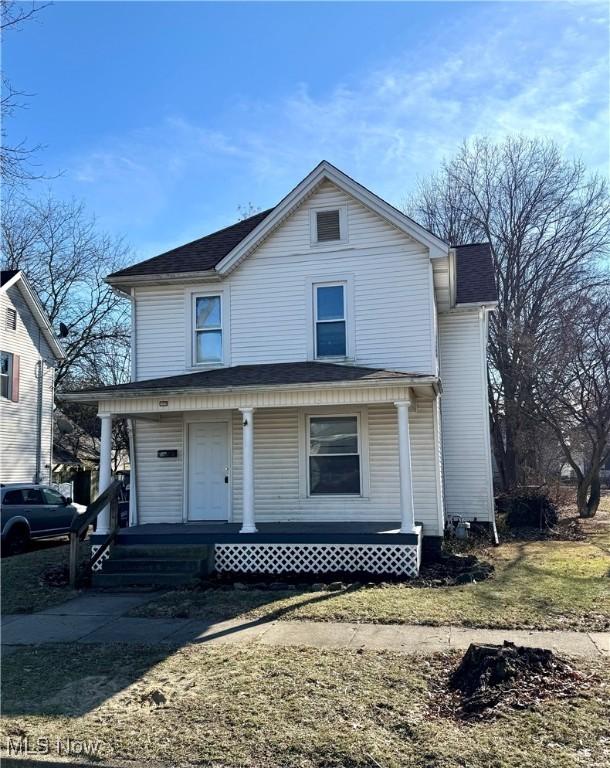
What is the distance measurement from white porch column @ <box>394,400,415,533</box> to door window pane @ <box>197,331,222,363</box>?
→ 4.65 metres

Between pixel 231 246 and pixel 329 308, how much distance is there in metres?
3.13

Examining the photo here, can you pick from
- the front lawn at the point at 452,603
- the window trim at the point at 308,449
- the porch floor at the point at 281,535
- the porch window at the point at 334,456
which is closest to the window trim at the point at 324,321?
the window trim at the point at 308,449

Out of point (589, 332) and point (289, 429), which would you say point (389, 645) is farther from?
point (589, 332)

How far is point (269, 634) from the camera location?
7129mm

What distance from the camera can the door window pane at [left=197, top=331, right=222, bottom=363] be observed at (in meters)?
13.7

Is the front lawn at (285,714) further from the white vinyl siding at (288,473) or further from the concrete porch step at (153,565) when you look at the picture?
the white vinyl siding at (288,473)

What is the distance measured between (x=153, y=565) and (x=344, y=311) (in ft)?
20.5

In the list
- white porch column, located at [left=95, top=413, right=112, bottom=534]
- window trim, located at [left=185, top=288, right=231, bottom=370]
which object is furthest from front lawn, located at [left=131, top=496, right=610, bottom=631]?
window trim, located at [left=185, top=288, right=231, bottom=370]

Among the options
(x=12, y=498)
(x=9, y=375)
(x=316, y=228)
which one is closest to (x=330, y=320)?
(x=316, y=228)

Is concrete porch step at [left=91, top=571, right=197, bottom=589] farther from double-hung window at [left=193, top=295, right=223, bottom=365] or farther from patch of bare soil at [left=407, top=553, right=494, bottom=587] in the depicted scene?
double-hung window at [left=193, top=295, right=223, bottom=365]

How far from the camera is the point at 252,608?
8.41 metres

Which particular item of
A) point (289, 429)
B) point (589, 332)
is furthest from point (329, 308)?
point (589, 332)

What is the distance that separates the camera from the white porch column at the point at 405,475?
420 inches

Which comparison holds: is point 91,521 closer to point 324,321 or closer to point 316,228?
point 324,321
